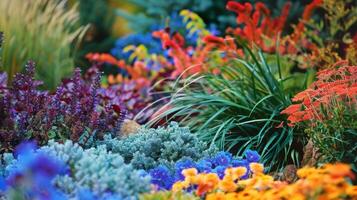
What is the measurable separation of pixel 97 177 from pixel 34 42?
311 centimetres

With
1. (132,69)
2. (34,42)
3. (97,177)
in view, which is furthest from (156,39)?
(97,177)

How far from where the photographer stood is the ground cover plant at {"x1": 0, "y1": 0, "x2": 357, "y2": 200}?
2.66m

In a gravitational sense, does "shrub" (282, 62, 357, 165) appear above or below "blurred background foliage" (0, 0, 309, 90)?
below

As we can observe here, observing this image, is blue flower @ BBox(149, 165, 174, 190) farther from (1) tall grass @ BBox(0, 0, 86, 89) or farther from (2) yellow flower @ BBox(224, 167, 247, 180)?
(1) tall grass @ BBox(0, 0, 86, 89)

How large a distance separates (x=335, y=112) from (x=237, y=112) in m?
1.17

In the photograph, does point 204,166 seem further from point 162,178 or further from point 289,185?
point 289,185

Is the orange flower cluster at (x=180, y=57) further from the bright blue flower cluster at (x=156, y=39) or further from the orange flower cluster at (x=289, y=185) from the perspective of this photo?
the orange flower cluster at (x=289, y=185)

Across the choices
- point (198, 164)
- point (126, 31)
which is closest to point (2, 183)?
point (198, 164)

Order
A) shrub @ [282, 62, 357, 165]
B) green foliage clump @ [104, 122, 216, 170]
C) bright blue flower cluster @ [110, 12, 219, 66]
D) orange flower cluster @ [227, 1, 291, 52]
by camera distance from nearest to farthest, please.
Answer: shrub @ [282, 62, 357, 165] → green foliage clump @ [104, 122, 216, 170] → orange flower cluster @ [227, 1, 291, 52] → bright blue flower cluster @ [110, 12, 219, 66]

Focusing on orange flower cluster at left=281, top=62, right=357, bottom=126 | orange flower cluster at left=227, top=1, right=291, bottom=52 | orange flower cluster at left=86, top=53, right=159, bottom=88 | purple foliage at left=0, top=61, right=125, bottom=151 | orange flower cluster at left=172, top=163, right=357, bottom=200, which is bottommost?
orange flower cluster at left=172, top=163, right=357, bottom=200

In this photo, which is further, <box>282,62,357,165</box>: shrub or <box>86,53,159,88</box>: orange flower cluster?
<box>86,53,159,88</box>: orange flower cluster

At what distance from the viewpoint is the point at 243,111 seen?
14.1 ft

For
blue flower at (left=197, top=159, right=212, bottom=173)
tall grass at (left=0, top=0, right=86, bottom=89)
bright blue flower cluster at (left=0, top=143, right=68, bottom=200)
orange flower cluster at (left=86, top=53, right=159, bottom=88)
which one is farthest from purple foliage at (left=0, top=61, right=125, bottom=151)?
orange flower cluster at (left=86, top=53, right=159, bottom=88)

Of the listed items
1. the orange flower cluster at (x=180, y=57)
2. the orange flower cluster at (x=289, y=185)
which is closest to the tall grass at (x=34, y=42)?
the orange flower cluster at (x=180, y=57)
